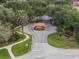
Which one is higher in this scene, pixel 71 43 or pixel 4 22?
pixel 4 22

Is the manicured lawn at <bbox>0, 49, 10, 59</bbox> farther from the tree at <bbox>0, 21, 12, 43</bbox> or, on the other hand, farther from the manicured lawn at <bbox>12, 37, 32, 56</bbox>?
the tree at <bbox>0, 21, 12, 43</bbox>

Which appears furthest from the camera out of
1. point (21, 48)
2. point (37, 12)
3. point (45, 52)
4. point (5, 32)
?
point (37, 12)

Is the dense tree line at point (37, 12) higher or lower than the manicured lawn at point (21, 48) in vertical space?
higher

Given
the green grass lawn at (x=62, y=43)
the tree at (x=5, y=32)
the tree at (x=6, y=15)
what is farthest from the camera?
the tree at (x=6, y=15)

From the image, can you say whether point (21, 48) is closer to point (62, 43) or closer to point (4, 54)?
point (4, 54)

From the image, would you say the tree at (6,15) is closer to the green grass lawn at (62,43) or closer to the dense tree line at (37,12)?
the dense tree line at (37,12)

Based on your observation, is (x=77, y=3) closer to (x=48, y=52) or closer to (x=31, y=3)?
(x=31, y=3)

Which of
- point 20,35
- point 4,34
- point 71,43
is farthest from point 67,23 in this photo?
point 4,34

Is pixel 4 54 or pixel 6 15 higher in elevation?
pixel 6 15

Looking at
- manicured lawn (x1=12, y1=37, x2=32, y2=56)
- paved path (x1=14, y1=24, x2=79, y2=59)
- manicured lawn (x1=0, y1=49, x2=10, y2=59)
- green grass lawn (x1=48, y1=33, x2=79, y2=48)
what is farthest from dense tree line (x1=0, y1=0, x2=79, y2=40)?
manicured lawn (x1=0, y1=49, x2=10, y2=59)

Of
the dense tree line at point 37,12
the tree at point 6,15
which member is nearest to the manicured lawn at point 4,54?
the dense tree line at point 37,12

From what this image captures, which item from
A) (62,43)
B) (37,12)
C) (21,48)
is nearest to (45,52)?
(21,48)
